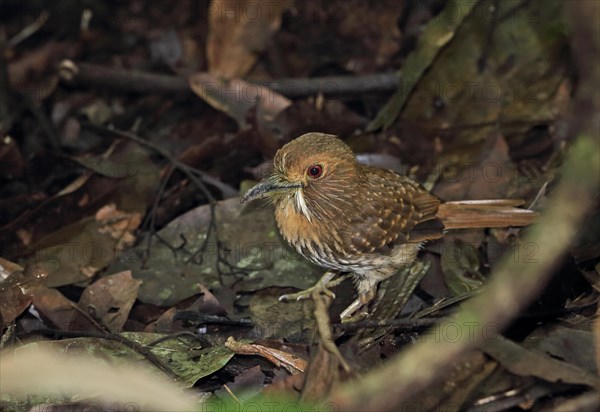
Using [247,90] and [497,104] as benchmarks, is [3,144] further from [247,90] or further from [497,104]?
[497,104]

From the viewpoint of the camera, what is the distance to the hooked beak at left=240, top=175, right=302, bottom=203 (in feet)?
14.1

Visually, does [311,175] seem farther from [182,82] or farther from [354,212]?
[182,82]

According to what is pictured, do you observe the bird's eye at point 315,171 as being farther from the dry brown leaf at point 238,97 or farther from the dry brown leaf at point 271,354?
the dry brown leaf at point 238,97

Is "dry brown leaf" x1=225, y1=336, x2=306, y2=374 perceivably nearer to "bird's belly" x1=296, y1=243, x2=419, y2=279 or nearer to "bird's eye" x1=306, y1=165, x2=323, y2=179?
"bird's belly" x1=296, y1=243, x2=419, y2=279

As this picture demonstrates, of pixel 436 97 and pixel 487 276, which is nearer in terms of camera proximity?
pixel 487 276

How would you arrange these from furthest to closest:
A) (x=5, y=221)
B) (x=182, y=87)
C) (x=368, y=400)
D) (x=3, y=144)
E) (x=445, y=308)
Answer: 1. (x=182, y=87)
2. (x=3, y=144)
3. (x=5, y=221)
4. (x=445, y=308)
5. (x=368, y=400)

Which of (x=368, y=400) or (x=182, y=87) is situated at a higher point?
(x=182, y=87)

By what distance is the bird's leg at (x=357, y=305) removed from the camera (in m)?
4.43

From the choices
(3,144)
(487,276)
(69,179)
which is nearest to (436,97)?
(487,276)

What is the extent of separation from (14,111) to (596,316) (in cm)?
464

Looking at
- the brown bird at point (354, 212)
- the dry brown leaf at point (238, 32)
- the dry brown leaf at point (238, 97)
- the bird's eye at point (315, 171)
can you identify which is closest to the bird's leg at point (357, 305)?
the brown bird at point (354, 212)

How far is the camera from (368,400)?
110 inches

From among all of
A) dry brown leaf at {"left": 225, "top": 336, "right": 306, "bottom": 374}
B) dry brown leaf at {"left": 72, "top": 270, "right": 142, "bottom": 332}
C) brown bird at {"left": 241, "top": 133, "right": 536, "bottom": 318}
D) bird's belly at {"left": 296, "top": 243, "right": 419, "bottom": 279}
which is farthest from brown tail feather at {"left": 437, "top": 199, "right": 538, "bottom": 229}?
dry brown leaf at {"left": 72, "top": 270, "right": 142, "bottom": 332}

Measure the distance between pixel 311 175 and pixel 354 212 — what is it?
0.32 m
